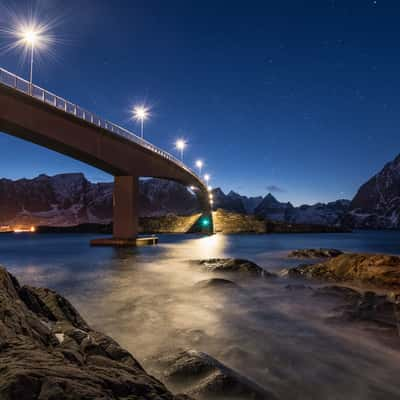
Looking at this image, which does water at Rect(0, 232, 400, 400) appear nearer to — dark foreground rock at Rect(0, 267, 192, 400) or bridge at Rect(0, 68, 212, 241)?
dark foreground rock at Rect(0, 267, 192, 400)

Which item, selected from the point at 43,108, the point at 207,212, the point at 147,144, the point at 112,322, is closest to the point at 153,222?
the point at 207,212

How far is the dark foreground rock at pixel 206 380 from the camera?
395 cm

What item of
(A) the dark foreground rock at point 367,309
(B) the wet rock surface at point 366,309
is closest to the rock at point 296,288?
(B) the wet rock surface at point 366,309

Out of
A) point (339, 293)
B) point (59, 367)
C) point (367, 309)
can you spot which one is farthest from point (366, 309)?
point (59, 367)

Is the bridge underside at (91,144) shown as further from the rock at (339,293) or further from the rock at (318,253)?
the rock at (339,293)

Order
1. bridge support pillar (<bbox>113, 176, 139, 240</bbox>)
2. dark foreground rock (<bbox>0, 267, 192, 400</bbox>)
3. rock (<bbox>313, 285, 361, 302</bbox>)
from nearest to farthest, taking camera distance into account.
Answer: dark foreground rock (<bbox>0, 267, 192, 400</bbox>), rock (<bbox>313, 285, 361, 302</bbox>), bridge support pillar (<bbox>113, 176, 139, 240</bbox>)

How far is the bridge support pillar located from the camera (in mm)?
32219

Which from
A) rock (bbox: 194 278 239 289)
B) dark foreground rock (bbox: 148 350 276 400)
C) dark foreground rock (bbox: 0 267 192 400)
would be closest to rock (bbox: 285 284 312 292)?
rock (bbox: 194 278 239 289)

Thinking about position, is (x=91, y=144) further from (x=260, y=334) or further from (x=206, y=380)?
(x=206, y=380)

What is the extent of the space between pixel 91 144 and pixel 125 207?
26.2 feet

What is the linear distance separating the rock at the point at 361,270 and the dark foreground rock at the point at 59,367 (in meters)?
11.0

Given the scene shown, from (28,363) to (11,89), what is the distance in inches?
875

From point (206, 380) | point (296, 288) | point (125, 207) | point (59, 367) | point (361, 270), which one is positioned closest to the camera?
point (59, 367)

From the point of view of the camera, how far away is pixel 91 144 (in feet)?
89.2
